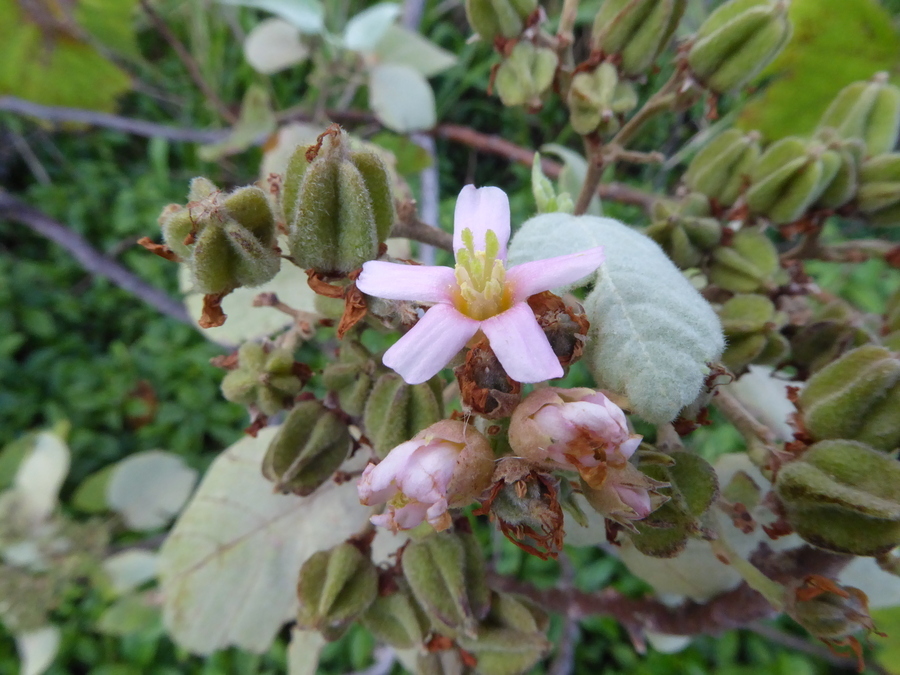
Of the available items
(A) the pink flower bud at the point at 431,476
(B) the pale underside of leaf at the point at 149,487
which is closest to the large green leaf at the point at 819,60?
(A) the pink flower bud at the point at 431,476

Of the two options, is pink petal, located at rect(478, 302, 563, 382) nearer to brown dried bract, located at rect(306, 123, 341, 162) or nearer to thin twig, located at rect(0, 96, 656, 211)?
brown dried bract, located at rect(306, 123, 341, 162)

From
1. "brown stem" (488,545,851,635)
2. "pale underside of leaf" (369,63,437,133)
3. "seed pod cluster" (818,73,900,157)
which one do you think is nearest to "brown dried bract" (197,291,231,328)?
"brown stem" (488,545,851,635)

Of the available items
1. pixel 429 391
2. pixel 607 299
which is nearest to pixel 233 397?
pixel 429 391

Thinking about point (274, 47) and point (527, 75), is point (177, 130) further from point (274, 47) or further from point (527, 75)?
point (527, 75)

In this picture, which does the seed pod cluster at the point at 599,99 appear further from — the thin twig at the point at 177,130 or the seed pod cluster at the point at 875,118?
the thin twig at the point at 177,130

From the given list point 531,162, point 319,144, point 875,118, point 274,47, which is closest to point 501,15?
point 319,144
